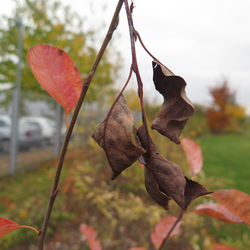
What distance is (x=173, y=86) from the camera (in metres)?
0.33

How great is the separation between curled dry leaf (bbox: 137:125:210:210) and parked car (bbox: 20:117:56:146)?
5.41 m

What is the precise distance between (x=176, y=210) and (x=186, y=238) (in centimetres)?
28

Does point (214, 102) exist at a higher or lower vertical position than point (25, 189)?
higher

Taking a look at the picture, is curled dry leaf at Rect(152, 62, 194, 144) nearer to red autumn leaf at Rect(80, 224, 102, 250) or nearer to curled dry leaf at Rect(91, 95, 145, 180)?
curled dry leaf at Rect(91, 95, 145, 180)

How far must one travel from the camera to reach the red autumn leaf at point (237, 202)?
0.47 meters

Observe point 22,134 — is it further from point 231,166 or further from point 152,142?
point 152,142

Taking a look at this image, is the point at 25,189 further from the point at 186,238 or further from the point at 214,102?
the point at 214,102

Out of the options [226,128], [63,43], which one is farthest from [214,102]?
[63,43]

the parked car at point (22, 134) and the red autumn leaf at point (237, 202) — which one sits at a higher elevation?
the red autumn leaf at point (237, 202)

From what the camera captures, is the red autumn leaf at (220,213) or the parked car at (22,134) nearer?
the red autumn leaf at (220,213)

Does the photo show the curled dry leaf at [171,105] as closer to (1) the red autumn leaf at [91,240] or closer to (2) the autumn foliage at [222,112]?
(1) the red autumn leaf at [91,240]

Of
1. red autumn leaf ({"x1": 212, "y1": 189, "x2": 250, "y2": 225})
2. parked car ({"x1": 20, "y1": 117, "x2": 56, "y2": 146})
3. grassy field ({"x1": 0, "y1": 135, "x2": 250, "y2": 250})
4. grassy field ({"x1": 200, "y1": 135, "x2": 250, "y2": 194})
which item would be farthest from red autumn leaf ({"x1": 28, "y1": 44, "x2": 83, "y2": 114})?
parked car ({"x1": 20, "y1": 117, "x2": 56, "y2": 146})

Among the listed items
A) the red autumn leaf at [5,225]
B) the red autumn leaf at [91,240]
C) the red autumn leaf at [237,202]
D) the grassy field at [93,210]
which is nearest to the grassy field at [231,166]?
the grassy field at [93,210]

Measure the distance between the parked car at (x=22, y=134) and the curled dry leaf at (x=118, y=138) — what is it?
15.9 ft
